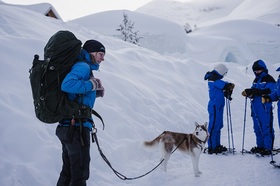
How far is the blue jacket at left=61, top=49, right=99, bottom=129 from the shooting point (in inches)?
99.8

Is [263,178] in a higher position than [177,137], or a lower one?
lower

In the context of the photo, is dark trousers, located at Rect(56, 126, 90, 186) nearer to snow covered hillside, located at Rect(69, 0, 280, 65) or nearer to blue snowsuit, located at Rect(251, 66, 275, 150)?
blue snowsuit, located at Rect(251, 66, 275, 150)

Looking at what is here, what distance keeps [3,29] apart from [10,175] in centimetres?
662

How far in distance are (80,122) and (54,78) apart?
Result: 1.80 ft

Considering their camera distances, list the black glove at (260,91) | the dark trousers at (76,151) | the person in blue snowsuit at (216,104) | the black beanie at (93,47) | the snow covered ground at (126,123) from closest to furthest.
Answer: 1. the dark trousers at (76,151)
2. the black beanie at (93,47)
3. the snow covered ground at (126,123)
4. the black glove at (260,91)
5. the person in blue snowsuit at (216,104)

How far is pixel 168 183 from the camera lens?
14.0ft

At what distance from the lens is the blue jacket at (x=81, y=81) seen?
2535 mm

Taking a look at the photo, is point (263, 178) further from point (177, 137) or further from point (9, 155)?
point (9, 155)

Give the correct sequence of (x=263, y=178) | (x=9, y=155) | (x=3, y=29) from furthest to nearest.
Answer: (x=3, y=29) < (x=263, y=178) < (x=9, y=155)

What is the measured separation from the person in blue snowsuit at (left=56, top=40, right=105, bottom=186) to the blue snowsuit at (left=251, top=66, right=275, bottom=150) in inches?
155

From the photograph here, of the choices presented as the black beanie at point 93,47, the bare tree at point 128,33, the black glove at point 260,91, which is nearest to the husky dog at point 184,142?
the black glove at point 260,91

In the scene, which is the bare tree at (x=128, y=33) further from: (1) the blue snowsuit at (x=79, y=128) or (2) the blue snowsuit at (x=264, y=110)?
(1) the blue snowsuit at (x=79, y=128)

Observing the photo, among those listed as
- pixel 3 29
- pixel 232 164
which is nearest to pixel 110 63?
pixel 3 29

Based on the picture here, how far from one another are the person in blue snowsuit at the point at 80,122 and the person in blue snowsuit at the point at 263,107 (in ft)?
12.7
